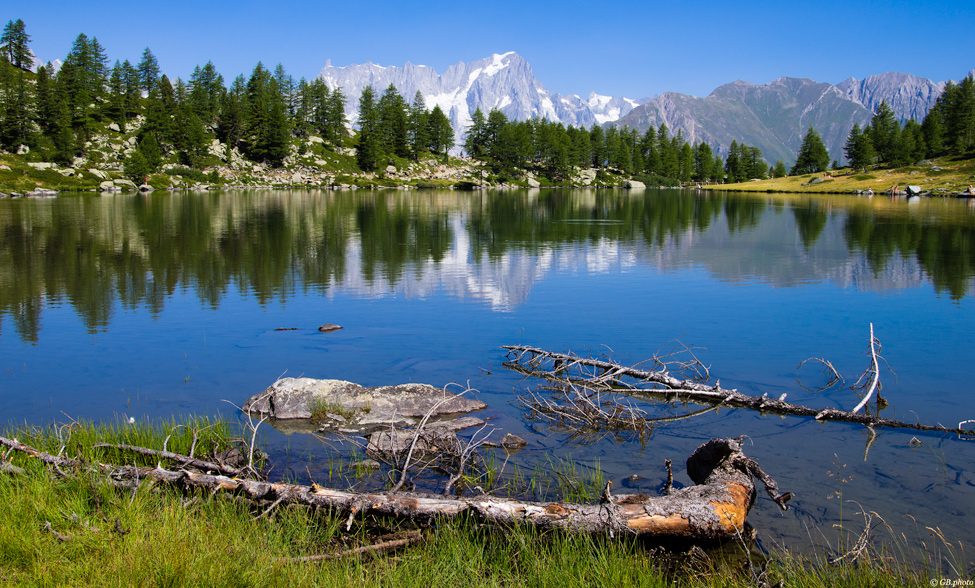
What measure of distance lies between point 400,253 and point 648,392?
22280 mm

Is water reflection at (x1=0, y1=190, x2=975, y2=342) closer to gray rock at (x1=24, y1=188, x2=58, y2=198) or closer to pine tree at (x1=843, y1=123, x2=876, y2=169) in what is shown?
gray rock at (x1=24, y1=188, x2=58, y2=198)

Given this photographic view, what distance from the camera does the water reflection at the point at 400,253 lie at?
21781 millimetres

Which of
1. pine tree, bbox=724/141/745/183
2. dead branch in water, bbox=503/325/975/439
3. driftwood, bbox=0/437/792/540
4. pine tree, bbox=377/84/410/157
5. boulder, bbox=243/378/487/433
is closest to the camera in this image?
driftwood, bbox=0/437/792/540

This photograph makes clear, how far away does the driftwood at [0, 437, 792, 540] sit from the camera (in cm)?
575

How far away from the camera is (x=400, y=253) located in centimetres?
3167

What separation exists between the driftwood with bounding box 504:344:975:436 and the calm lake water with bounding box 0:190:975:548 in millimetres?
307

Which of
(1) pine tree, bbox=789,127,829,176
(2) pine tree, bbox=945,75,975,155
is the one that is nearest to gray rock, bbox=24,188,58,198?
(1) pine tree, bbox=789,127,829,176

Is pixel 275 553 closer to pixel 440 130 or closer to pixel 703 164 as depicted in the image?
pixel 440 130

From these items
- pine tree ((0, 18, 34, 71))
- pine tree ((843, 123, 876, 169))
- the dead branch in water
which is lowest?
the dead branch in water

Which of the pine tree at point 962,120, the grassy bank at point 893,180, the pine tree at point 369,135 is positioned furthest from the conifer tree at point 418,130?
the pine tree at point 962,120

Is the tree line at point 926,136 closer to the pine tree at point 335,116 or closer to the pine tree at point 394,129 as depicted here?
the pine tree at point 394,129

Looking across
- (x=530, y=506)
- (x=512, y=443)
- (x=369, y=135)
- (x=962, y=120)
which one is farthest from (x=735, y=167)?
(x=530, y=506)

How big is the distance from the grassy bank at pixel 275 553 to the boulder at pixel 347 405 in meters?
3.97

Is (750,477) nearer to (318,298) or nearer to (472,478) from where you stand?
(472,478)
